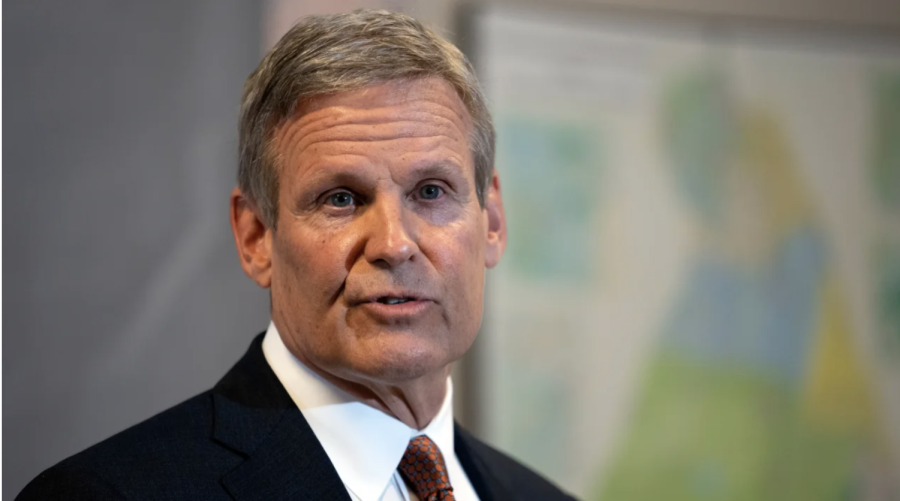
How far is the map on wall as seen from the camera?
2729mm

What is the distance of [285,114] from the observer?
5.24 feet

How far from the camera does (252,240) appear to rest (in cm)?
172

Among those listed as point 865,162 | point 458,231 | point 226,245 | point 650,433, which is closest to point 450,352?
point 458,231

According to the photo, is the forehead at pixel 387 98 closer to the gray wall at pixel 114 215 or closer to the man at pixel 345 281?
the man at pixel 345 281

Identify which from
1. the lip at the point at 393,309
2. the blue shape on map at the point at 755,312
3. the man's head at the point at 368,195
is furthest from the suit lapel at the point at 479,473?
the blue shape on map at the point at 755,312

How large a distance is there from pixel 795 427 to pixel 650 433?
0.48 meters

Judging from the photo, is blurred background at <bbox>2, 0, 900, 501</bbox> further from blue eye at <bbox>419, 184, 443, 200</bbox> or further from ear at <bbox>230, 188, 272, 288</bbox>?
blue eye at <bbox>419, 184, 443, 200</bbox>

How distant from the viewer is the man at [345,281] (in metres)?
1.48

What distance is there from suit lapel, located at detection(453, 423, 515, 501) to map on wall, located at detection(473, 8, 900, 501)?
793mm

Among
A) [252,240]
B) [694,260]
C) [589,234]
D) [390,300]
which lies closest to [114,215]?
[252,240]

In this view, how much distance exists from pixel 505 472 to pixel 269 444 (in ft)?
1.97

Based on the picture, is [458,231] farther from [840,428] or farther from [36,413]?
[840,428]

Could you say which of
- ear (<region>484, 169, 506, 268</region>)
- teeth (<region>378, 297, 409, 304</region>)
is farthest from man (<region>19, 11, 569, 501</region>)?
ear (<region>484, 169, 506, 268</region>)

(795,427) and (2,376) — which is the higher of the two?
(2,376)
